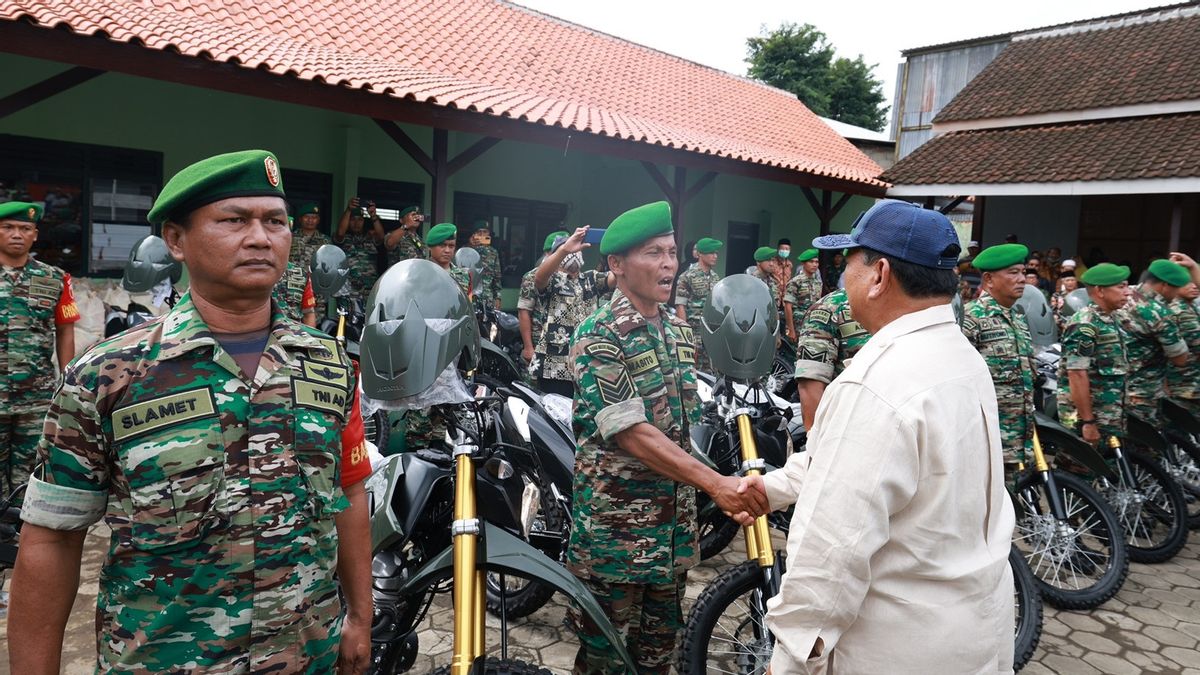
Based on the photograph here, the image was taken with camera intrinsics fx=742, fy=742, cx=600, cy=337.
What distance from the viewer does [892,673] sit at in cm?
145

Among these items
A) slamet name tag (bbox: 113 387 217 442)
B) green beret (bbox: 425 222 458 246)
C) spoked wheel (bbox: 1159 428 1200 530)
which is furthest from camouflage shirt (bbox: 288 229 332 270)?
spoked wheel (bbox: 1159 428 1200 530)

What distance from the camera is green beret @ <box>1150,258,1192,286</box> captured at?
5246 millimetres

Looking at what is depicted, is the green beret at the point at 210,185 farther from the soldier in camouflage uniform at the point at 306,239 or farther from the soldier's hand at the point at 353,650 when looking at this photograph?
the soldier in camouflage uniform at the point at 306,239

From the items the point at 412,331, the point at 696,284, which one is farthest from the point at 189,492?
the point at 696,284

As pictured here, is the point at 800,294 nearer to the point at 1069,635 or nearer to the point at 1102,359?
the point at 1102,359

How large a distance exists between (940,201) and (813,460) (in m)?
23.5

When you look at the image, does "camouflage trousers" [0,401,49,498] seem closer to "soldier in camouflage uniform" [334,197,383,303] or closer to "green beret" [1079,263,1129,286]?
"soldier in camouflage uniform" [334,197,383,303]

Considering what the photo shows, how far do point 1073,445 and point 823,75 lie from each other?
114ft

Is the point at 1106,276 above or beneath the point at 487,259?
above

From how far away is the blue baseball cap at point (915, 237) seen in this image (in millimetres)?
1555

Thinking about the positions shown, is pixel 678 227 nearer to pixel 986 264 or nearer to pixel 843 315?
pixel 986 264

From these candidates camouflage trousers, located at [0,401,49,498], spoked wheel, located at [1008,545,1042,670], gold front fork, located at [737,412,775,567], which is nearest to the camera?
gold front fork, located at [737,412,775,567]

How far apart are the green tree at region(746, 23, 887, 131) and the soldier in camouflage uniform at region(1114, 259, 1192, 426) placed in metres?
31.9

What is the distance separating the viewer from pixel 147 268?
20.2ft
